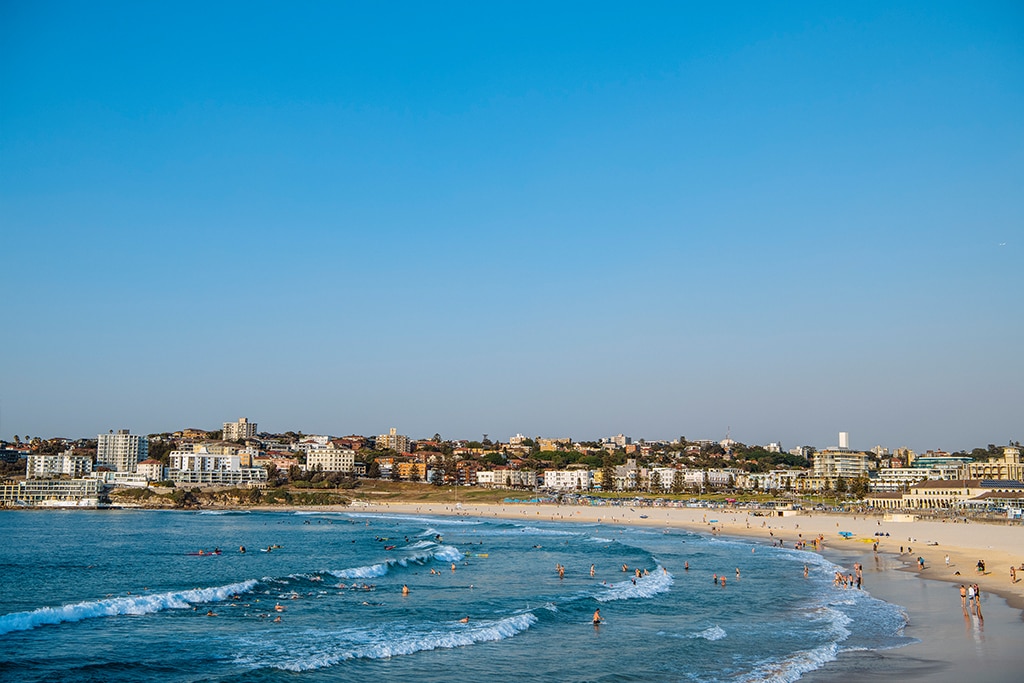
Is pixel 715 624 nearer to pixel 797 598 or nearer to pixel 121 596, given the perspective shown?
pixel 797 598

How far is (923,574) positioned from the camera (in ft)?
140

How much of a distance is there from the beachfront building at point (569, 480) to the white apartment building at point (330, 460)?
46.8m

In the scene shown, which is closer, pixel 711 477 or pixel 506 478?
pixel 711 477

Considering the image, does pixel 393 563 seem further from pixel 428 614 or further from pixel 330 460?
pixel 330 460

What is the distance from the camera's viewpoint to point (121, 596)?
36.9m

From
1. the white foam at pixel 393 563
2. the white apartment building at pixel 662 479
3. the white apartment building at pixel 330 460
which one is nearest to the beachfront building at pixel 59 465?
the white apartment building at pixel 330 460

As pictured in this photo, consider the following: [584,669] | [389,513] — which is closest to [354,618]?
[584,669]

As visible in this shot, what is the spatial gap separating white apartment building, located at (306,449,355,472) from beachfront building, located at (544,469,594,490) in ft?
154

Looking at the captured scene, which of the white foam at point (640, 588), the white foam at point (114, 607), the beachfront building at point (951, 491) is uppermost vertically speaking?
the white foam at point (114, 607)

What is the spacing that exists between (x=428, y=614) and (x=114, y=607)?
13.1 meters

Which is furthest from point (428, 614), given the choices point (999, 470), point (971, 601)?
point (999, 470)

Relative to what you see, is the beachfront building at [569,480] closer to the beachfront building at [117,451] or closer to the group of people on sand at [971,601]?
the beachfront building at [117,451]

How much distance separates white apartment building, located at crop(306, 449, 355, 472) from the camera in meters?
189

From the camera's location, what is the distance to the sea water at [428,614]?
23.4 m
